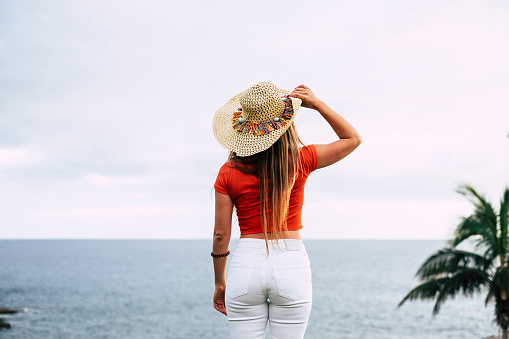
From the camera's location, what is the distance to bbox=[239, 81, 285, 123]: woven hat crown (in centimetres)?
244

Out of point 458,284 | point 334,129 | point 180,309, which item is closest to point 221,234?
point 334,129

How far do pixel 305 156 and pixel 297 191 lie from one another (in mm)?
186

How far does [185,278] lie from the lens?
86.6 m

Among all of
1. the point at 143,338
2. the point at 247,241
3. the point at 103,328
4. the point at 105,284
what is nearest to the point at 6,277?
the point at 105,284

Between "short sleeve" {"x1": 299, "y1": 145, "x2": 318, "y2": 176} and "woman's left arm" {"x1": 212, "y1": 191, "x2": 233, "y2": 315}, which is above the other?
"short sleeve" {"x1": 299, "y1": 145, "x2": 318, "y2": 176}

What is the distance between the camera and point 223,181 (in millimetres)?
2416

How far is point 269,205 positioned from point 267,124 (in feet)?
1.36

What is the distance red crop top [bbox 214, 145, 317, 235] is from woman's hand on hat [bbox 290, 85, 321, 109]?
24 cm

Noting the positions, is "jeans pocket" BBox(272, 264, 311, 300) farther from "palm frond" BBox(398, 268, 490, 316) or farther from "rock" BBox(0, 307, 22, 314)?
"rock" BBox(0, 307, 22, 314)

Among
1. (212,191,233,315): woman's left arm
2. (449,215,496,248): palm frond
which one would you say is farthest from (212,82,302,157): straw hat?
(449,215,496,248): palm frond

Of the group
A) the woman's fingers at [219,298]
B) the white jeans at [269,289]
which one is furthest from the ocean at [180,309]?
the white jeans at [269,289]

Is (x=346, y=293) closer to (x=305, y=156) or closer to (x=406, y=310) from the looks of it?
(x=406, y=310)

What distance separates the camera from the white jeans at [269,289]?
7.55 feet

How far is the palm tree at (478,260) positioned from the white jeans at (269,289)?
454 inches
